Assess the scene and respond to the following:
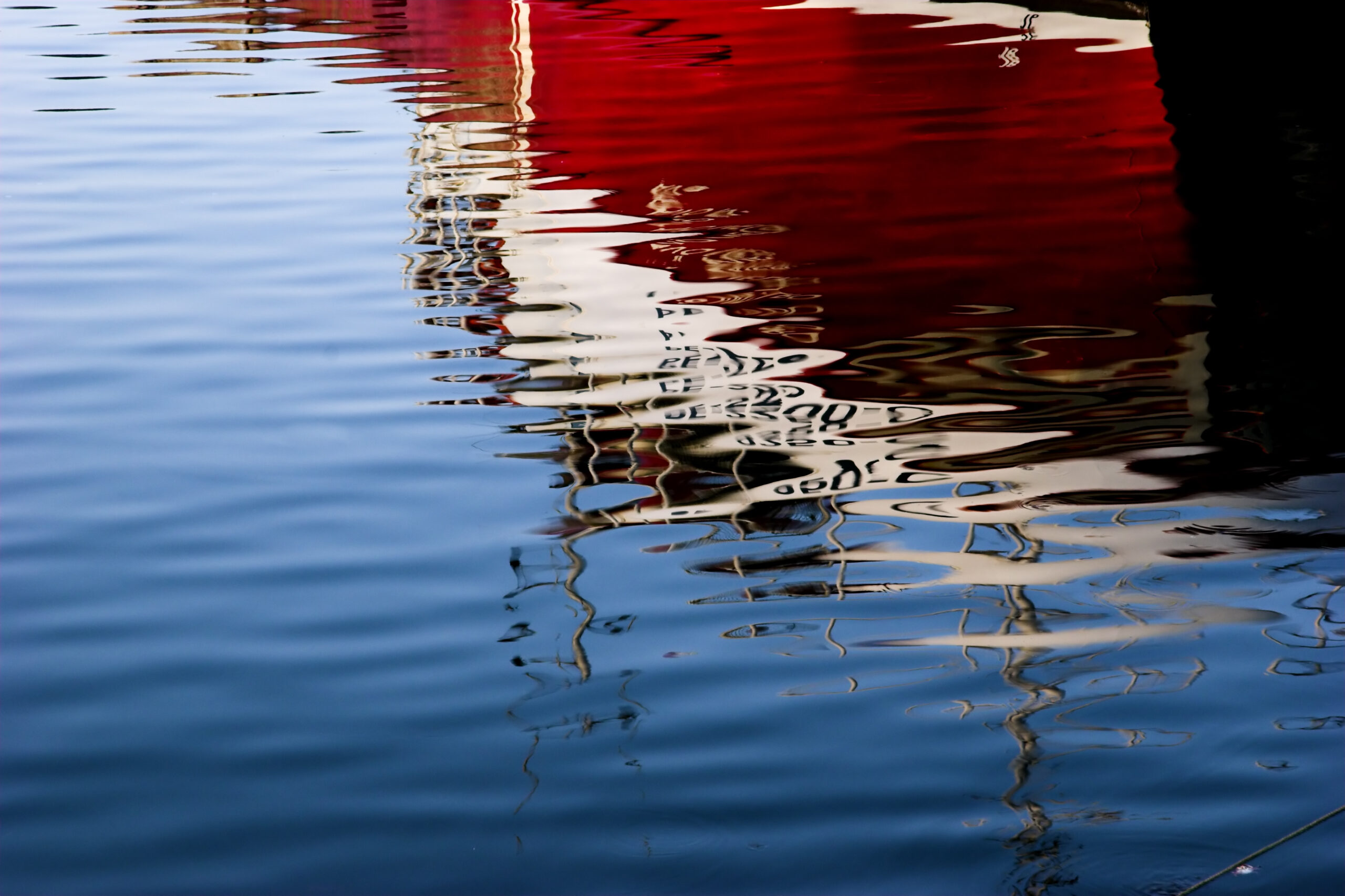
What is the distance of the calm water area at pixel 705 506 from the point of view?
7.73 ft

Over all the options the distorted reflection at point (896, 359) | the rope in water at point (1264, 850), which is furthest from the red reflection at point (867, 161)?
the rope in water at point (1264, 850)

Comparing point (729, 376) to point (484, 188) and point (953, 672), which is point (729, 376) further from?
point (484, 188)

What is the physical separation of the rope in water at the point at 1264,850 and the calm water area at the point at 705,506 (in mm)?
20

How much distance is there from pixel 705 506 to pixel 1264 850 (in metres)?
1.69

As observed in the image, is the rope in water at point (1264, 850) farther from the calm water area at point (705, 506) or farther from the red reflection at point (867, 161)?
the red reflection at point (867, 161)

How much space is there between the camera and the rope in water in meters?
2.13

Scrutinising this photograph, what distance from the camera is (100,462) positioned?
156 inches

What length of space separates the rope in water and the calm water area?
0.02 metres

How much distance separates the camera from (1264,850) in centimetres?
214

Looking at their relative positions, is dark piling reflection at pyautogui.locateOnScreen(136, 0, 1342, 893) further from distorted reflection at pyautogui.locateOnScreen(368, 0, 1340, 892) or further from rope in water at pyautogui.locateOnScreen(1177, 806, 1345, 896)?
rope in water at pyautogui.locateOnScreen(1177, 806, 1345, 896)

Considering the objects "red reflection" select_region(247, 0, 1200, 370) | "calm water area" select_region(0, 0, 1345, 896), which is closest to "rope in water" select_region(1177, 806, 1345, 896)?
"calm water area" select_region(0, 0, 1345, 896)

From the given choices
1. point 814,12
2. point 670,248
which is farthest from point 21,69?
point 670,248

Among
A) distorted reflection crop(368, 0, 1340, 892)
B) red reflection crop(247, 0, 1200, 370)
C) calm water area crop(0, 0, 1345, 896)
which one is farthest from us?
red reflection crop(247, 0, 1200, 370)

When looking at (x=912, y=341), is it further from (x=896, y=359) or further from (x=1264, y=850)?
(x=1264, y=850)
